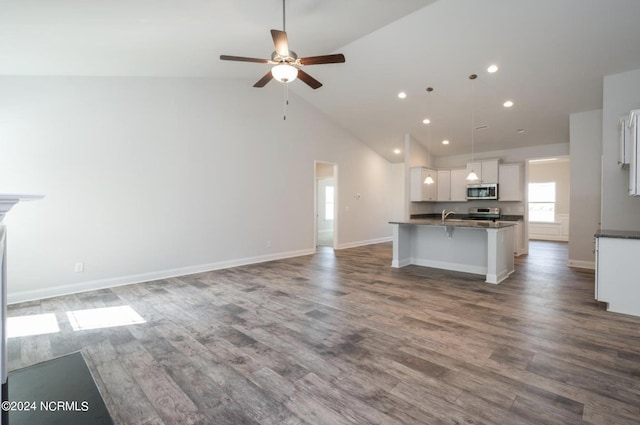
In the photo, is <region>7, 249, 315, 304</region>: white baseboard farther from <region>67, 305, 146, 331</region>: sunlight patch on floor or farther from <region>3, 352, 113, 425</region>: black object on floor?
<region>3, 352, 113, 425</region>: black object on floor

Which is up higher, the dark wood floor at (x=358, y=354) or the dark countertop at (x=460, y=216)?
the dark countertop at (x=460, y=216)

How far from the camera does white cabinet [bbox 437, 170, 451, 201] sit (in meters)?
8.38

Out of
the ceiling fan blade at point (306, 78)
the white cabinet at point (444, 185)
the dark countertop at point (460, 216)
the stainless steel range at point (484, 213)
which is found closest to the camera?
the ceiling fan blade at point (306, 78)

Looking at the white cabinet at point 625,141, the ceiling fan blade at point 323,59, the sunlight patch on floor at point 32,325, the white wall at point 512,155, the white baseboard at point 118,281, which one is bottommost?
the sunlight patch on floor at point 32,325

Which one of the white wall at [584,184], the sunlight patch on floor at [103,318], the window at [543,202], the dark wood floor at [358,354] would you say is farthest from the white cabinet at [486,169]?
the sunlight patch on floor at [103,318]

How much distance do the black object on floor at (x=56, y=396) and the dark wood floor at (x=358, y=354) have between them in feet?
0.53

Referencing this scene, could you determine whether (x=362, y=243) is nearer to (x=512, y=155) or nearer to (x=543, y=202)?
(x=512, y=155)

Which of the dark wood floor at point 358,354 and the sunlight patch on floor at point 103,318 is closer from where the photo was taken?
the dark wood floor at point 358,354

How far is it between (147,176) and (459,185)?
7.39 meters

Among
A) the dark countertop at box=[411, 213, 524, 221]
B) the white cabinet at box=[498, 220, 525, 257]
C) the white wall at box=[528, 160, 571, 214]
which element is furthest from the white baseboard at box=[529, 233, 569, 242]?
the dark countertop at box=[411, 213, 524, 221]

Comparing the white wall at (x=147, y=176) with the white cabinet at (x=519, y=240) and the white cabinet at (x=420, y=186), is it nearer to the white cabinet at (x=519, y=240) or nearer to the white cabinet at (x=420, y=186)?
the white cabinet at (x=420, y=186)

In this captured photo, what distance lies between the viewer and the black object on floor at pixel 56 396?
1.55m

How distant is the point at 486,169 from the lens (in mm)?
7707

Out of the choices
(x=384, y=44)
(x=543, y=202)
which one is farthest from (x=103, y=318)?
(x=543, y=202)
